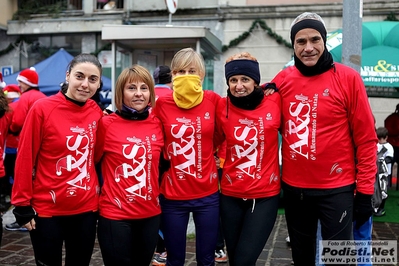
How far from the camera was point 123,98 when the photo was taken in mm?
3441

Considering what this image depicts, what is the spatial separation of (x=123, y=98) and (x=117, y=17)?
13.2 meters

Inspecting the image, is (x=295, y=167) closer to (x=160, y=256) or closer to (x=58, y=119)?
(x=58, y=119)

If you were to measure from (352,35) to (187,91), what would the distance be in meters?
2.14

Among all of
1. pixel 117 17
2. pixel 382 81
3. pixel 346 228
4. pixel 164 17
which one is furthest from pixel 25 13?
pixel 346 228

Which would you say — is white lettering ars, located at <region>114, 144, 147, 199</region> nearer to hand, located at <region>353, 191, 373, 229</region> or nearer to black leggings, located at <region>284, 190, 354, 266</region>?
black leggings, located at <region>284, 190, 354, 266</region>

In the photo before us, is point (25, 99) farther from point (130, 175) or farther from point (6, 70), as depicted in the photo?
point (6, 70)

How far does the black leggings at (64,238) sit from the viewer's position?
315 centimetres

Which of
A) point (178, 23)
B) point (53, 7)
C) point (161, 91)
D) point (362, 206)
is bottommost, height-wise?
point (362, 206)

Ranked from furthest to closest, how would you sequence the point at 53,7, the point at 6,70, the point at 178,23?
the point at 53,7 → the point at 6,70 → the point at 178,23

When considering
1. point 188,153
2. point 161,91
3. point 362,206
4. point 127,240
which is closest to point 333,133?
point 362,206

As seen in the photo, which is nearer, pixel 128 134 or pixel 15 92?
pixel 128 134

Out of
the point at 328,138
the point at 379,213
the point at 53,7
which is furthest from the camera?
the point at 53,7

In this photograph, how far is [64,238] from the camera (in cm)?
328

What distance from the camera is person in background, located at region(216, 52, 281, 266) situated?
3416 millimetres
